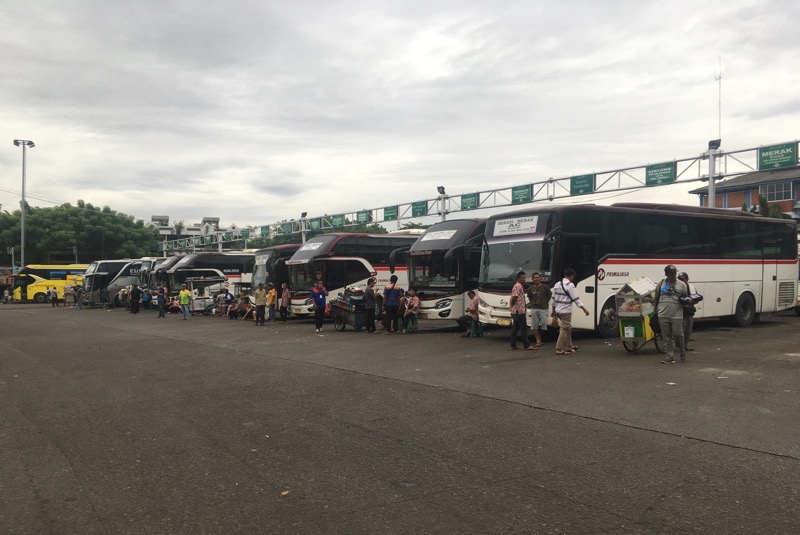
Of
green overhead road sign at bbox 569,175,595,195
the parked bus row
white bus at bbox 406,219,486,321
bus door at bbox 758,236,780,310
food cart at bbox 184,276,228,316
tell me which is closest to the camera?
the parked bus row

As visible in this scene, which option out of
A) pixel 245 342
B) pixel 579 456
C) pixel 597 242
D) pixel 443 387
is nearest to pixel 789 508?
pixel 579 456

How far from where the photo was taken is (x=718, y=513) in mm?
4309

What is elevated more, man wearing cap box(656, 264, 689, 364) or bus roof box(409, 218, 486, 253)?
bus roof box(409, 218, 486, 253)

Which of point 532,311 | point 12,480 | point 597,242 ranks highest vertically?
point 597,242

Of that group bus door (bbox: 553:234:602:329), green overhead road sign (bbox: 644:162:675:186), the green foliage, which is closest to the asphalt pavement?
bus door (bbox: 553:234:602:329)

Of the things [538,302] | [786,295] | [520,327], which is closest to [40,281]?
[520,327]

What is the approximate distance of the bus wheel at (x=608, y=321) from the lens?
596 inches

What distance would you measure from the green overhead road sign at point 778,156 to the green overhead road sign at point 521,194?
39.0 feet

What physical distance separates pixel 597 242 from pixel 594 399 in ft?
25.0

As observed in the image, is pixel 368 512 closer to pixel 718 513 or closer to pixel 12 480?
pixel 718 513

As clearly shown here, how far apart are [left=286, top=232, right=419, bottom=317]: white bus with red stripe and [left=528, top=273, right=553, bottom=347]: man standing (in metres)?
10.7

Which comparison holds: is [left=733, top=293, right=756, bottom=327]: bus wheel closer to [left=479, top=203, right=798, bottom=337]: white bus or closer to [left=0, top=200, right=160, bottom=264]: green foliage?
[left=479, top=203, right=798, bottom=337]: white bus

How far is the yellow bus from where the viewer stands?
5253 cm

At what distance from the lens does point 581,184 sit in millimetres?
32281
